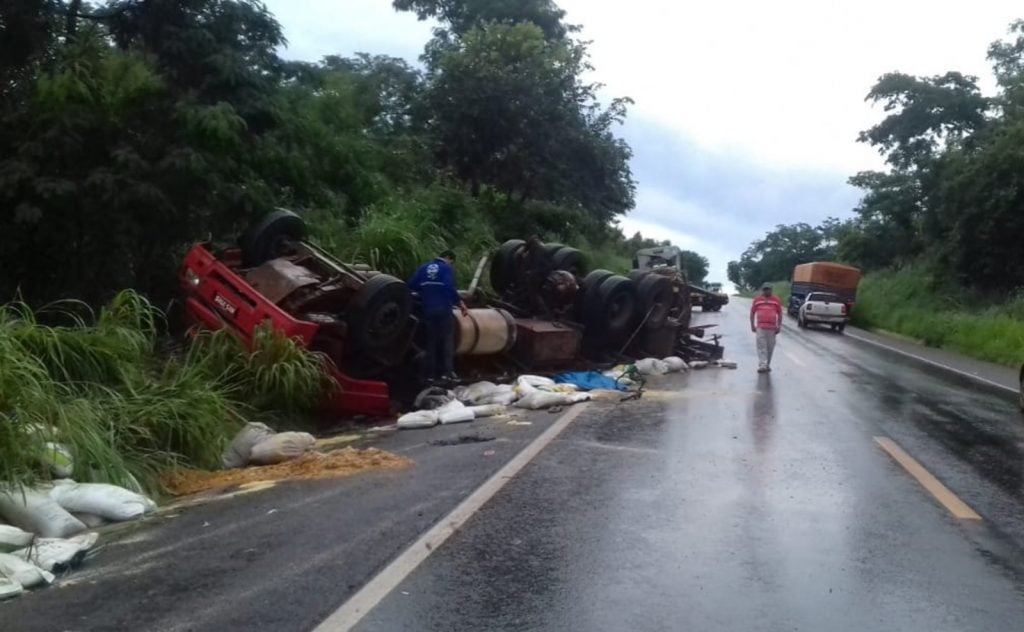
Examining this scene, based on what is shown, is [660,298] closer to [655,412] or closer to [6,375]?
[655,412]

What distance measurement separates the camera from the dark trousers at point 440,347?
45.4 feet

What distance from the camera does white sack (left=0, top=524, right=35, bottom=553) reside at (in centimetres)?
648

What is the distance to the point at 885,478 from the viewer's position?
927cm

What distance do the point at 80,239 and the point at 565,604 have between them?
9925 millimetres

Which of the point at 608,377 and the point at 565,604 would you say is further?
the point at 608,377

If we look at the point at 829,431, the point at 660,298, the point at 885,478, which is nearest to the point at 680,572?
the point at 885,478

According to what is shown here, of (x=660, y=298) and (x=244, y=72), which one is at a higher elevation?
(x=244, y=72)

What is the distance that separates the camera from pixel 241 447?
1005 cm

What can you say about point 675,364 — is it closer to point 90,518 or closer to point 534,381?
point 534,381

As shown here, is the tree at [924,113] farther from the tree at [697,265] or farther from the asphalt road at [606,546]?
the tree at [697,265]

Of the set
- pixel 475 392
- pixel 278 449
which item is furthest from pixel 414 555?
pixel 475 392

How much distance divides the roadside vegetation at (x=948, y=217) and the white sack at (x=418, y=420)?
21730 mm

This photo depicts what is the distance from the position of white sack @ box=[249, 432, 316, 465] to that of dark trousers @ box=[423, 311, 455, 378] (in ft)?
12.8

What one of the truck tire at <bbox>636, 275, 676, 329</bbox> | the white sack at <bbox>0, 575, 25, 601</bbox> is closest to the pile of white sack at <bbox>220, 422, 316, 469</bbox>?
the white sack at <bbox>0, 575, 25, 601</bbox>
